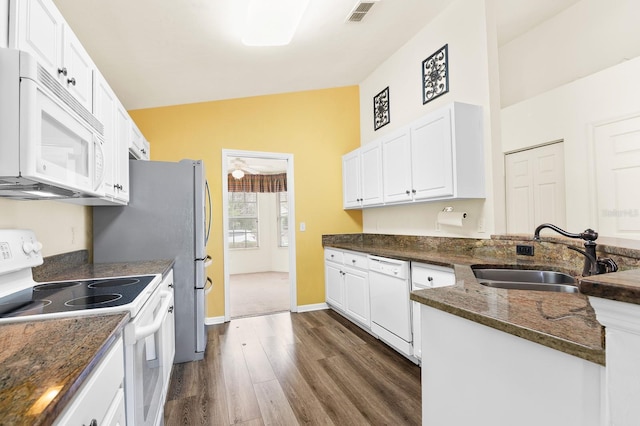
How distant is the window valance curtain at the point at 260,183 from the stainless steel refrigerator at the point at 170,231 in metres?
4.21

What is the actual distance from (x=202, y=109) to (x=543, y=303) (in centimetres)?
379

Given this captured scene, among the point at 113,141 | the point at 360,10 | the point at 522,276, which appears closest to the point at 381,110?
the point at 360,10

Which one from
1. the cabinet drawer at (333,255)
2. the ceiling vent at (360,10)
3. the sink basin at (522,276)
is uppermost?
the ceiling vent at (360,10)

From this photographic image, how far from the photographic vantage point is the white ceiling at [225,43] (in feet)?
6.80

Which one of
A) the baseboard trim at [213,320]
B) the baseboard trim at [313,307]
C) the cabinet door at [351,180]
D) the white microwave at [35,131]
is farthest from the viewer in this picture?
the baseboard trim at [313,307]

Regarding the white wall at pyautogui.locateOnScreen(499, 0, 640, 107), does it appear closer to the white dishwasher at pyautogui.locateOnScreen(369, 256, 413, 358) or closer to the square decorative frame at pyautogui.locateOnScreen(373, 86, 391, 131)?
the square decorative frame at pyautogui.locateOnScreen(373, 86, 391, 131)

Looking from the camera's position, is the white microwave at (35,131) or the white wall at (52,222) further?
the white wall at (52,222)

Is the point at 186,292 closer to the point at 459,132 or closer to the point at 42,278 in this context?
the point at 42,278

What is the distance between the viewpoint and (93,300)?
1.25 metres

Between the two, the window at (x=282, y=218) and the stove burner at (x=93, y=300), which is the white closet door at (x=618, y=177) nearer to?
the stove burner at (x=93, y=300)

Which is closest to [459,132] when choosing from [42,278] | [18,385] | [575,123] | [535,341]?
[575,123]

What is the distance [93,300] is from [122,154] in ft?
4.52

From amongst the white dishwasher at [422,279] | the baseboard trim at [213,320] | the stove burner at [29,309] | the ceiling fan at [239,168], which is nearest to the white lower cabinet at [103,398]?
the stove burner at [29,309]

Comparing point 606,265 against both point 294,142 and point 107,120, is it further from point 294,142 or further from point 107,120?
point 294,142
